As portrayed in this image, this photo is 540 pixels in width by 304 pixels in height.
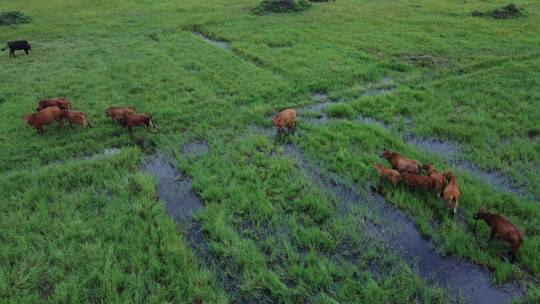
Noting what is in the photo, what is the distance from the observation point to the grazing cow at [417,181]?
23.7 ft

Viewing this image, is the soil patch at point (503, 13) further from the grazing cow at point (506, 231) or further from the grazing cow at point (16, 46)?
the grazing cow at point (16, 46)

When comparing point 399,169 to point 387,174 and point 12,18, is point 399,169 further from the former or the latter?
point 12,18

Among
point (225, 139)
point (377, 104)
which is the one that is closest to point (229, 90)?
point (225, 139)

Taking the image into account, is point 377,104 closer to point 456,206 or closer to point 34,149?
point 456,206

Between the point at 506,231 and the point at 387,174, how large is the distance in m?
2.27

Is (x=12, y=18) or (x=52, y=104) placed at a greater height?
(x=12, y=18)

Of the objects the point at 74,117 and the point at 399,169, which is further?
the point at 74,117

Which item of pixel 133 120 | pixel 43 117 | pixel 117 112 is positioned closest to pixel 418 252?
pixel 133 120

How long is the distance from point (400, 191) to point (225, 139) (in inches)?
169

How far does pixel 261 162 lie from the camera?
8.60m

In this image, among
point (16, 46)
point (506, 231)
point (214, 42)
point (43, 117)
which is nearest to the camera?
point (506, 231)

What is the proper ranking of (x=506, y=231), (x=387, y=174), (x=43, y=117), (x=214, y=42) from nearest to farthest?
(x=506, y=231) → (x=387, y=174) → (x=43, y=117) → (x=214, y=42)

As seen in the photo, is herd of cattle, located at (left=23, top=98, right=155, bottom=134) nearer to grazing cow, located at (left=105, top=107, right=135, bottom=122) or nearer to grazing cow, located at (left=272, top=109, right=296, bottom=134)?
grazing cow, located at (left=105, top=107, right=135, bottom=122)

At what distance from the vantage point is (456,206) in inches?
270
